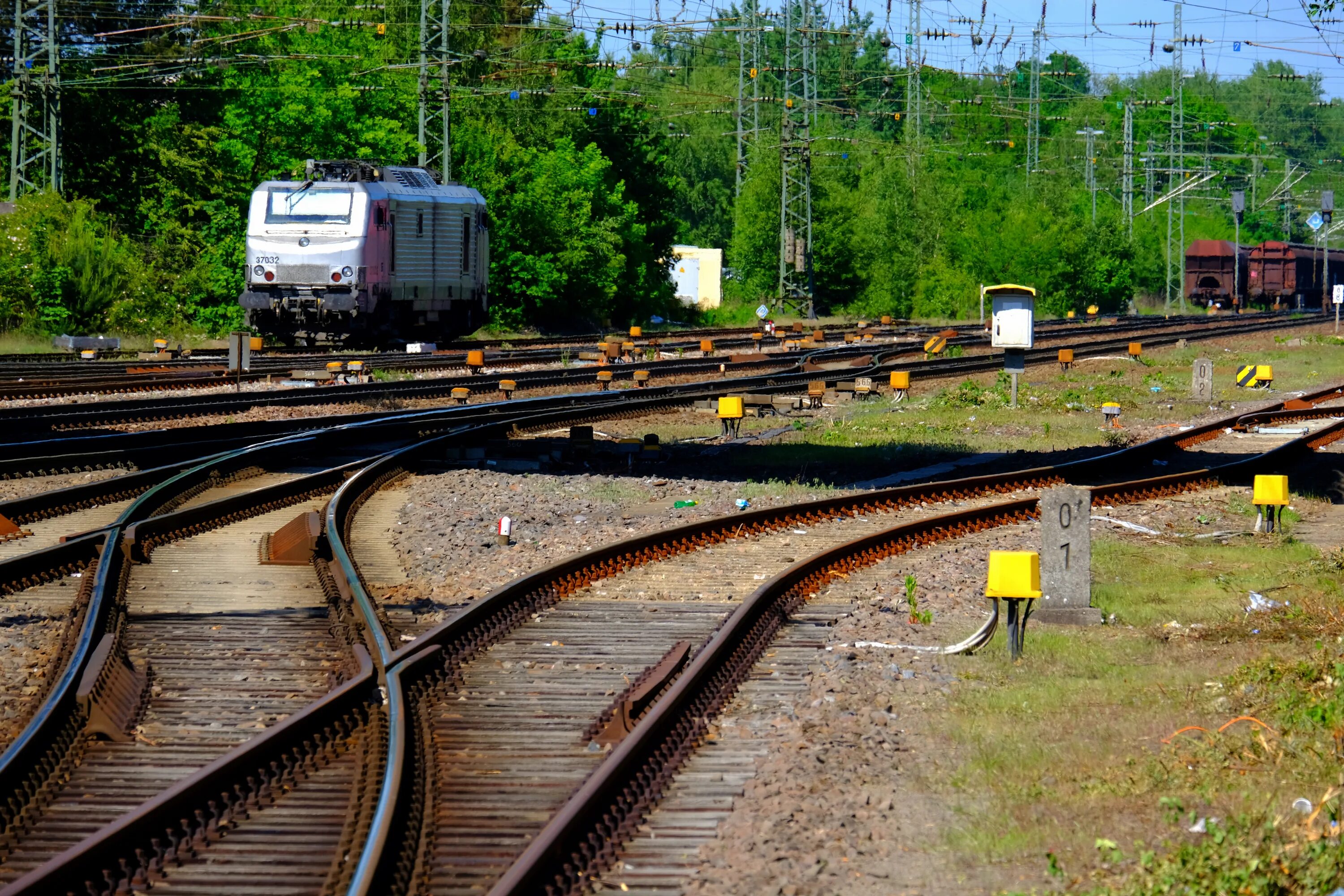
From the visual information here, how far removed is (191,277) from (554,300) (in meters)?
12.5

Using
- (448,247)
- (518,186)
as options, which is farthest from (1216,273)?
(448,247)

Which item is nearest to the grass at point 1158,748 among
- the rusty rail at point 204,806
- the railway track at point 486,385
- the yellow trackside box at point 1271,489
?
the rusty rail at point 204,806

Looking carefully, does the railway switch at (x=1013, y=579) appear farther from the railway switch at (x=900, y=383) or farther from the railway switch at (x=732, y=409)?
the railway switch at (x=900, y=383)

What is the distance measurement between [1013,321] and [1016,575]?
52.9 ft

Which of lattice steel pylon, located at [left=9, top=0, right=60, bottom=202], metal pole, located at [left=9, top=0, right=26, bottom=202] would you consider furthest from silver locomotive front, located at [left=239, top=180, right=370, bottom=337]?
metal pole, located at [left=9, top=0, right=26, bottom=202]

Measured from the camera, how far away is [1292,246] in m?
87.5

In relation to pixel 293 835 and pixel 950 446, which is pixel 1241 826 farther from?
pixel 950 446

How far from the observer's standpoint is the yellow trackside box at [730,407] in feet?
65.6

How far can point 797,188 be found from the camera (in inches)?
2438

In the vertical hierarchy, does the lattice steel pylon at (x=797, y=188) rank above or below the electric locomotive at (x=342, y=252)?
above

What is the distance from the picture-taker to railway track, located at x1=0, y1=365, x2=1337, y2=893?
551 cm

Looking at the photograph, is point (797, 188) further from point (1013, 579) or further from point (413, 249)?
point (1013, 579)

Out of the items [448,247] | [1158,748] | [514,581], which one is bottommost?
[1158,748]

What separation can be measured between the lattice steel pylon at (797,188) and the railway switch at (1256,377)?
25259 mm
